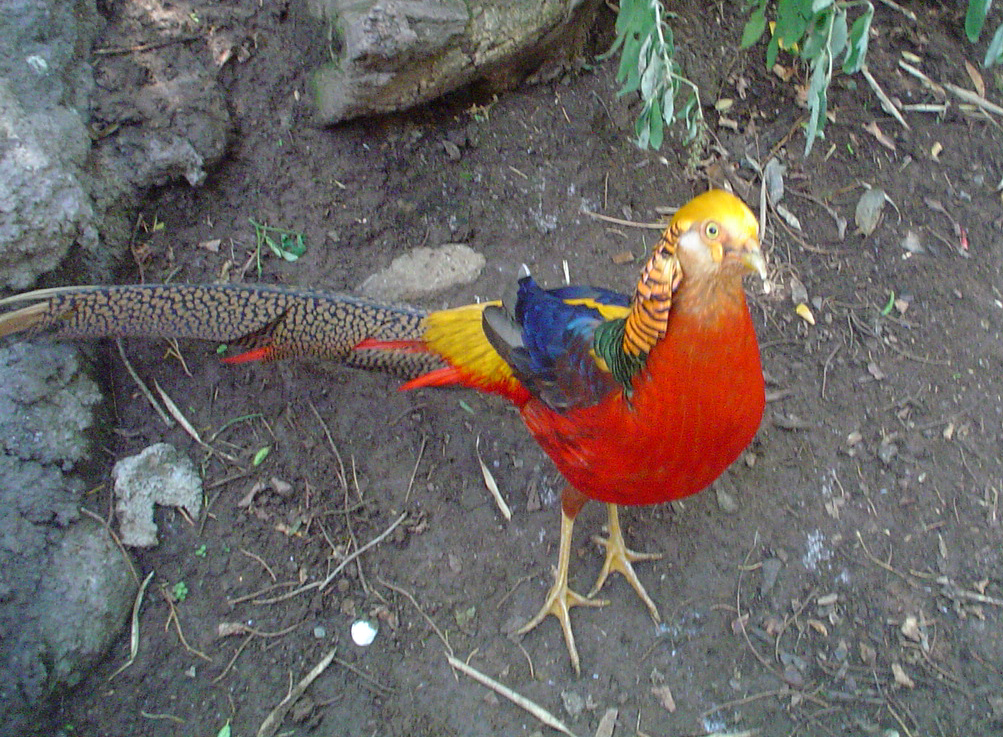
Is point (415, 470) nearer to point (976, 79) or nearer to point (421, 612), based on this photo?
point (421, 612)

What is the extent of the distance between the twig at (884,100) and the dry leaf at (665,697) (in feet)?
9.95

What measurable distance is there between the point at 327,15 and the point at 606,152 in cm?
140

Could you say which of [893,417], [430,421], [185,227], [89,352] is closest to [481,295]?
[430,421]

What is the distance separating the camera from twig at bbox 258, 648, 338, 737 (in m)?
2.37

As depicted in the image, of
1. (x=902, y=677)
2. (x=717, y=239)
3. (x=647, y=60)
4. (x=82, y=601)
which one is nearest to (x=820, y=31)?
(x=647, y=60)

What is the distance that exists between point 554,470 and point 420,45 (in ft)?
6.03

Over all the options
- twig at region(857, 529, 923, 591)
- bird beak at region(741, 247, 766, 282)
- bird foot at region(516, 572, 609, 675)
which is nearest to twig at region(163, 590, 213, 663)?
bird foot at region(516, 572, 609, 675)

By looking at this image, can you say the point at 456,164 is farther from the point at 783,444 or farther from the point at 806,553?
the point at 806,553

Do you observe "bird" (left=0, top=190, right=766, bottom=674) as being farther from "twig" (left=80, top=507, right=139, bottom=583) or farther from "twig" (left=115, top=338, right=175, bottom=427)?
"twig" (left=80, top=507, right=139, bottom=583)

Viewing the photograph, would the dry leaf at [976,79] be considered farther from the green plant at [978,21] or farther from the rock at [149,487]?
the rock at [149,487]

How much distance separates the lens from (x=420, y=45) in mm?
2988

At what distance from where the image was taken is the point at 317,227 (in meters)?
3.17

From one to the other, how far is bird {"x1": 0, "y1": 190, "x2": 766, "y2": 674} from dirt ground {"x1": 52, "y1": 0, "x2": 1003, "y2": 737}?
27 centimetres

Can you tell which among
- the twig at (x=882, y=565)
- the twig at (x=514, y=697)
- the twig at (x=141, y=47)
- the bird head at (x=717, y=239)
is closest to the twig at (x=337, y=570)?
the twig at (x=514, y=697)
